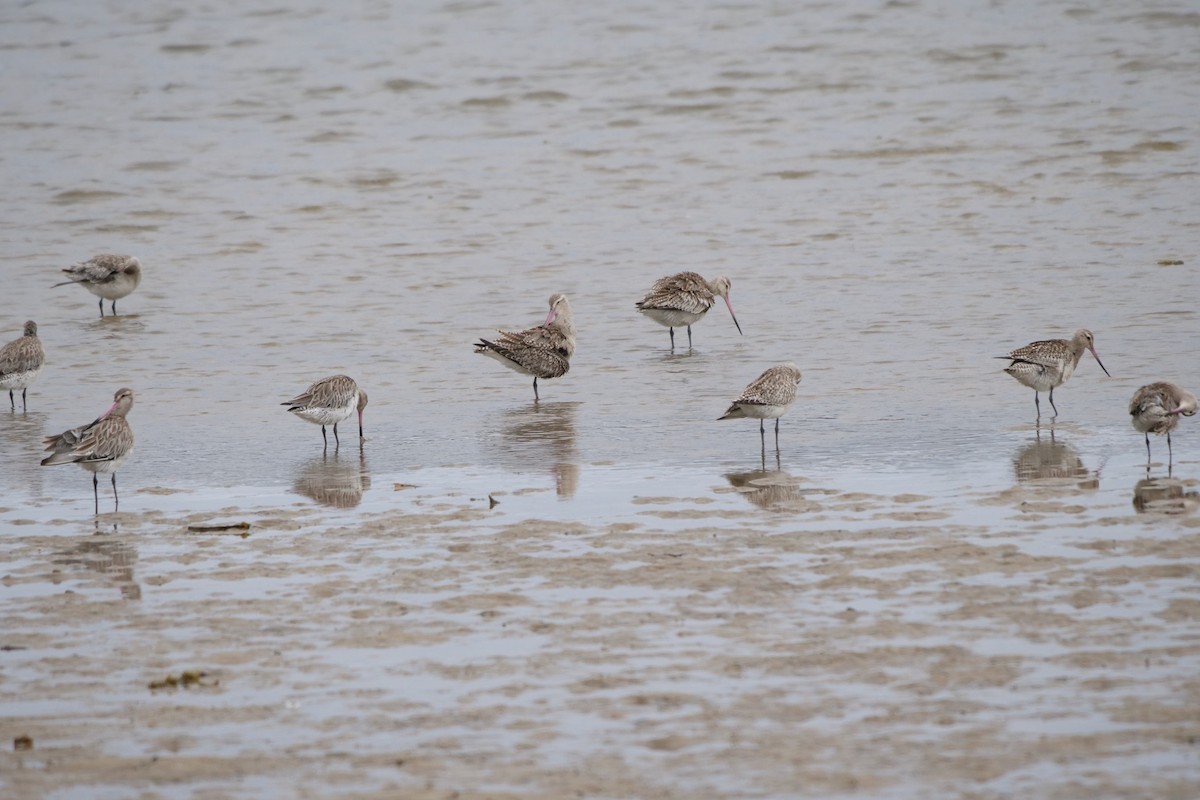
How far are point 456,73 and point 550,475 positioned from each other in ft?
81.2

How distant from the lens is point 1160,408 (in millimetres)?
10086

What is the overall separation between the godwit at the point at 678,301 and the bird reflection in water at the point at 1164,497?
7.12 m

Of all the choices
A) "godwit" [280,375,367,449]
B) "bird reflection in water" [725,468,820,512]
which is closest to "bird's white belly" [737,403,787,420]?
"bird reflection in water" [725,468,820,512]

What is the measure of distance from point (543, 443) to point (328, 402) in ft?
5.20

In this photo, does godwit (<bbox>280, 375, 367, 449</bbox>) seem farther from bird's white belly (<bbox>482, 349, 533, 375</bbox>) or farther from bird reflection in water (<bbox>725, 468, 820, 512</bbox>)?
bird reflection in water (<bbox>725, 468, 820, 512</bbox>)

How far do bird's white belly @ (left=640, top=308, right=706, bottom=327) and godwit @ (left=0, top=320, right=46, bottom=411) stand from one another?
5.79 m

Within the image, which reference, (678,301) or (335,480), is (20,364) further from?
(678,301)

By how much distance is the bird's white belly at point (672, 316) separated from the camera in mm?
16094

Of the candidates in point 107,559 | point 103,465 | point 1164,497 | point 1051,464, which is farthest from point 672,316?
point 107,559

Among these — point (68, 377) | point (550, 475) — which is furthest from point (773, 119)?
point (550, 475)

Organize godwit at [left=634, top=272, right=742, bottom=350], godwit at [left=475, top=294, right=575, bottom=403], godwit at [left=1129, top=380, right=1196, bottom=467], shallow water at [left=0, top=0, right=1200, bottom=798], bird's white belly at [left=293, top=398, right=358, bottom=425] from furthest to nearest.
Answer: godwit at [left=634, top=272, right=742, bottom=350] < godwit at [left=475, top=294, right=575, bottom=403] < bird's white belly at [left=293, top=398, right=358, bottom=425] < godwit at [left=1129, top=380, right=1196, bottom=467] < shallow water at [left=0, top=0, right=1200, bottom=798]

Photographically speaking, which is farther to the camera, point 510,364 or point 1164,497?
point 510,364

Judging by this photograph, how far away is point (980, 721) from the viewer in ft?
19.4

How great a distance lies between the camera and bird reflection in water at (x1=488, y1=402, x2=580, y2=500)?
1053 centimetres
